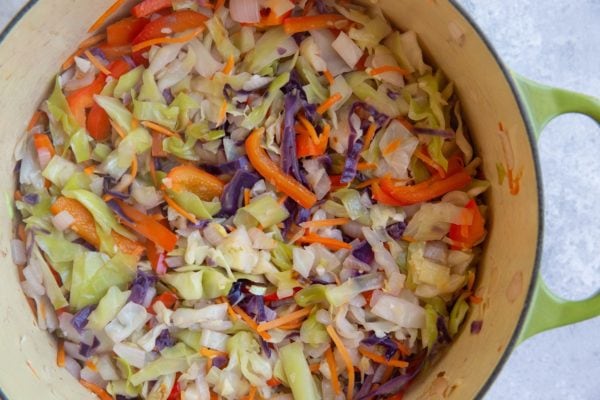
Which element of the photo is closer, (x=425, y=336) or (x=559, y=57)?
(x=425, y=336)

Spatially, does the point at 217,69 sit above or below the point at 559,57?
above

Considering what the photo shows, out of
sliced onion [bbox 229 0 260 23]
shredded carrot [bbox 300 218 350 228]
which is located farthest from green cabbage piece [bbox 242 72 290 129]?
shredded carrot [bbox 300 218 350 228]

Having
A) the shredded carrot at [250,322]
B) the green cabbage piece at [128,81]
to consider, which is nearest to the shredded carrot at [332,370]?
the shredded carrot at [250,322]

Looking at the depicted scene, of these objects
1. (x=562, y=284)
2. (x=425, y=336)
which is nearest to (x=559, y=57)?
(x=562, y=284)

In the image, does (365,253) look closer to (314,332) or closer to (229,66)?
(314,332)

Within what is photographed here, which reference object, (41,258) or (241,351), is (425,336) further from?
(41,258)

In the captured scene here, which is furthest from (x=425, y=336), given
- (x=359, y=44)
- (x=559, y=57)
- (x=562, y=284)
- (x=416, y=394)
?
(x=559, y=57)

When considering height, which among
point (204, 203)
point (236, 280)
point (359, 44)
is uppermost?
point (359, 44)
